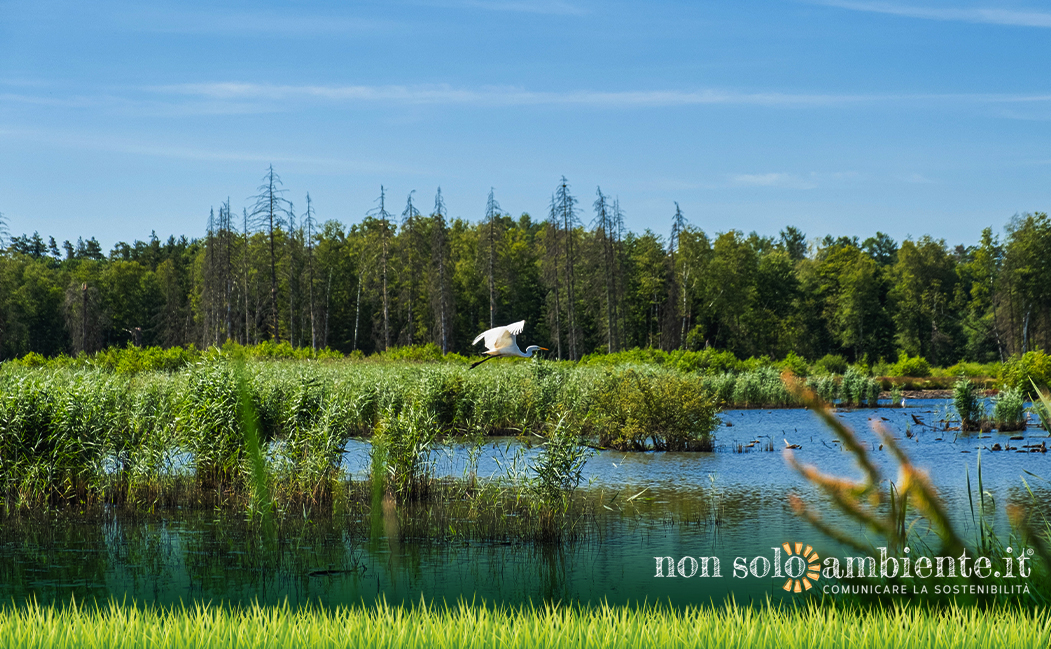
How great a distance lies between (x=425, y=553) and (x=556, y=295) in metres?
40.7

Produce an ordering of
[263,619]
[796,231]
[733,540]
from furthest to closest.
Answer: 1. [796,231]
2. [733,540]
3. [263,619]

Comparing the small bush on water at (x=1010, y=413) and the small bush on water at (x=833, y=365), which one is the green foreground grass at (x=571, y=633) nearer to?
the small bush on water at (x=1010, y=413)

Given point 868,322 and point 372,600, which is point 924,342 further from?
point 372,600

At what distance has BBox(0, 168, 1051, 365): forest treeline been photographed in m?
52.2

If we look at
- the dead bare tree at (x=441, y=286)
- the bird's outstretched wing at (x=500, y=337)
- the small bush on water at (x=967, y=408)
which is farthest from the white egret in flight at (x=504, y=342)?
the dead bare tree at (x=441, y=286)

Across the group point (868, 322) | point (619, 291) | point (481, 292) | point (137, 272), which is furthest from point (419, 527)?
point (137, 272)

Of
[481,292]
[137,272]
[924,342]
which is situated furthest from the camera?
[137,272]

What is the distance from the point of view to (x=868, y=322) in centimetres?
6212

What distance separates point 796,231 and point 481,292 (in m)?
57.2

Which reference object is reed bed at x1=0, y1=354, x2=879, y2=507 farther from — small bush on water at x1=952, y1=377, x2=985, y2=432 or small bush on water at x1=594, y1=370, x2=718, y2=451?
small bush on water at x1=952, y1=377, x2=985, y2=432

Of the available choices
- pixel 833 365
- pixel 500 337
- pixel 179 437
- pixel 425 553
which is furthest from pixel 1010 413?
pixel 833 365

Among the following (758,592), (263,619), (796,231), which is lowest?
(758,592)

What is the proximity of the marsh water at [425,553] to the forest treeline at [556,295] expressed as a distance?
3615 cm

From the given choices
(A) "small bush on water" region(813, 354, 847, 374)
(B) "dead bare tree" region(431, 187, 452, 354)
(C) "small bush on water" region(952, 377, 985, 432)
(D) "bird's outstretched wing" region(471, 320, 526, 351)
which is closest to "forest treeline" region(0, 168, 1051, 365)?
(B) "dead bare tree" region(431, 187, 452, 354)
